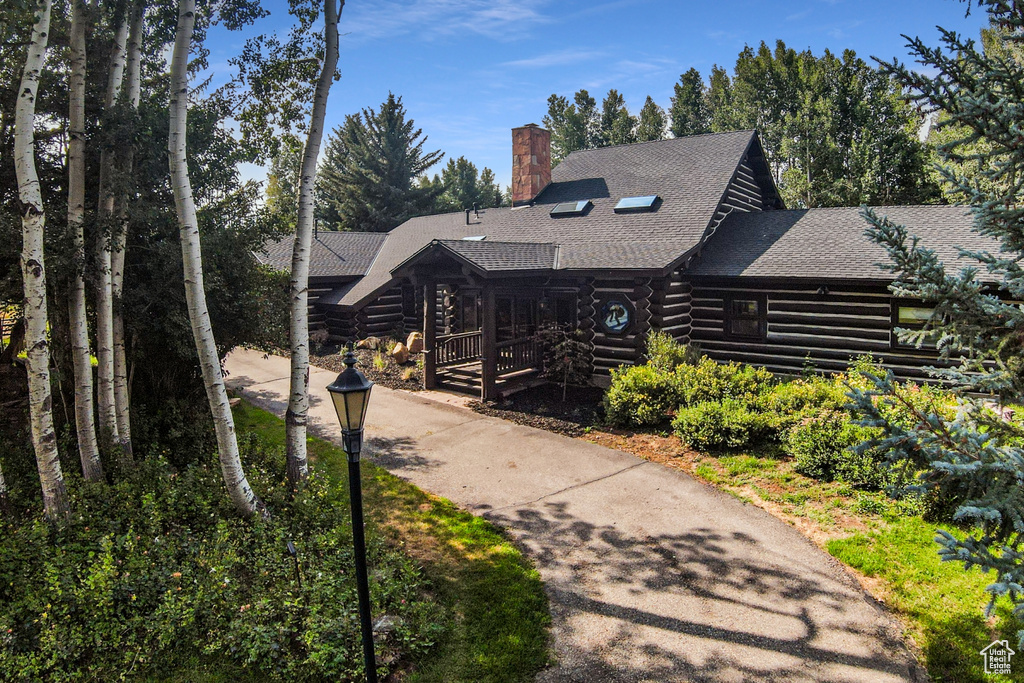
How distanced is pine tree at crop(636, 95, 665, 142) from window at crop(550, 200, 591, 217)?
85.5ft

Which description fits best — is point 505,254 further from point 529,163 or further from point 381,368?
point 529,163

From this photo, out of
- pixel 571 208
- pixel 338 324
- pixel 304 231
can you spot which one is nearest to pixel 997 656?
pixel 304 231

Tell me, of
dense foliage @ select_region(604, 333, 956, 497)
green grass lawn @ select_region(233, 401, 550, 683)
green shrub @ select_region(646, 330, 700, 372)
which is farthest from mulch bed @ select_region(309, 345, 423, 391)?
green grass lawn @ select_region(233, 401, 550, 683)

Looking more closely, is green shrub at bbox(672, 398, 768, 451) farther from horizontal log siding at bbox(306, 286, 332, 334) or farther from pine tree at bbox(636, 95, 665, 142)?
pine tree at bbox(636, 95, 665, 142)

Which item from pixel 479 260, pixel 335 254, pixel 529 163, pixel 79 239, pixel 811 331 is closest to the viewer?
pixel 79 239

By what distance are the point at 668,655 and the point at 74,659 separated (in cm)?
509

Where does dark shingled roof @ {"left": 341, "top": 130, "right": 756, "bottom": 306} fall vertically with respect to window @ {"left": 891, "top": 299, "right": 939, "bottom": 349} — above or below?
above

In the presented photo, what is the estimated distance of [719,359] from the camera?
16250mm

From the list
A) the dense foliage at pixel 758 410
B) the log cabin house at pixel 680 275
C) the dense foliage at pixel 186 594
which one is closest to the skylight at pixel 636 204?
the log cabin house at pixel 680 275

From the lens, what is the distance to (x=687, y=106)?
41531 mm

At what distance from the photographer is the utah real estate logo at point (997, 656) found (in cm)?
516

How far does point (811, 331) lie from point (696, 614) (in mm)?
10615

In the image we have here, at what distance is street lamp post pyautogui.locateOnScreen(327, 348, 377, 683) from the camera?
4652 mm

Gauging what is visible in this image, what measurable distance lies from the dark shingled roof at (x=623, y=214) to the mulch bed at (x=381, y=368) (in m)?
2.02
